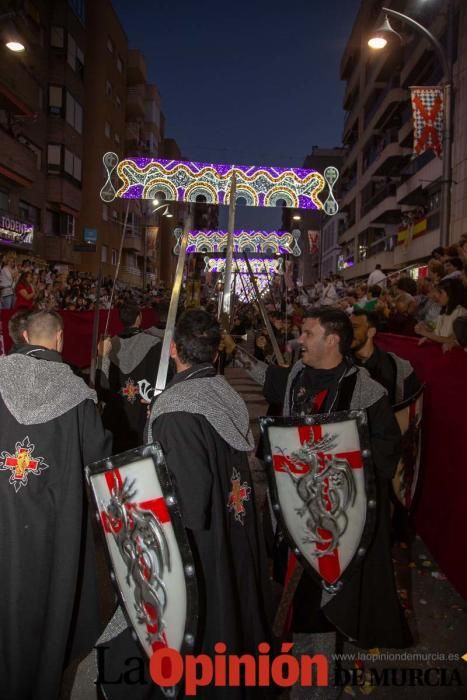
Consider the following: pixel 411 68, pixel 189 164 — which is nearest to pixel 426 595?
pixel 189 164

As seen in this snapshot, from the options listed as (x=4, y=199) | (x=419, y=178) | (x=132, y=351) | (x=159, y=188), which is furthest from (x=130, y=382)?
(x=419, y=178)

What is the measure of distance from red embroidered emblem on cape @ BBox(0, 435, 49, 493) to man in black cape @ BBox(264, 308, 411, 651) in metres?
1.62

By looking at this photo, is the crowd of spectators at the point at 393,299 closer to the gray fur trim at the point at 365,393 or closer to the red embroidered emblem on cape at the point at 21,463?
the red embroidered emblem on cape at the point at 21,463

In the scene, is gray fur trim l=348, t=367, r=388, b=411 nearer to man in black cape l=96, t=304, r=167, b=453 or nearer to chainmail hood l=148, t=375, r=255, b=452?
chainmail hood l=148, t=375, r=255, b=452

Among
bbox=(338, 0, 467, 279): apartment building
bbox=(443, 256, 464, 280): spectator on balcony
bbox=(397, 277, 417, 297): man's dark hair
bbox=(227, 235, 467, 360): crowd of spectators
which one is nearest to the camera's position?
bbox=(227, 235, 467, 360): crowd of spectators

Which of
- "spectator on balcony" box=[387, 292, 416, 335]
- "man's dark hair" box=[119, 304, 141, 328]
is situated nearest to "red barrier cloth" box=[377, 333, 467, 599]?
"spectator on balcony" box=[387, 292, 416, 335]

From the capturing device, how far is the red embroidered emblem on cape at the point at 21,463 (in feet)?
9.90

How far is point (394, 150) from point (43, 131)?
22133 millimetres

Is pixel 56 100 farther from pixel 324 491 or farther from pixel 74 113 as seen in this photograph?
pixel 324 491

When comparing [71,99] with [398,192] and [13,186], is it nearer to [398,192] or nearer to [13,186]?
[13,186]

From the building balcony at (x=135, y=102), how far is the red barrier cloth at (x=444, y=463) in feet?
153

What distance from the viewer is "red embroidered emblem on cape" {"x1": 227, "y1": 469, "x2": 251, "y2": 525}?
291cm

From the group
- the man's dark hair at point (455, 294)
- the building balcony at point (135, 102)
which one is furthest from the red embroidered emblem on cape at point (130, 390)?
the building balcony at point (135, 102)

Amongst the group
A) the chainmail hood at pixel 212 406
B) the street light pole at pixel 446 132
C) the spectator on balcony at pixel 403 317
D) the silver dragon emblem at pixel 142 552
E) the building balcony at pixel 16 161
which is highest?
the building balcony at pixel 16 161
